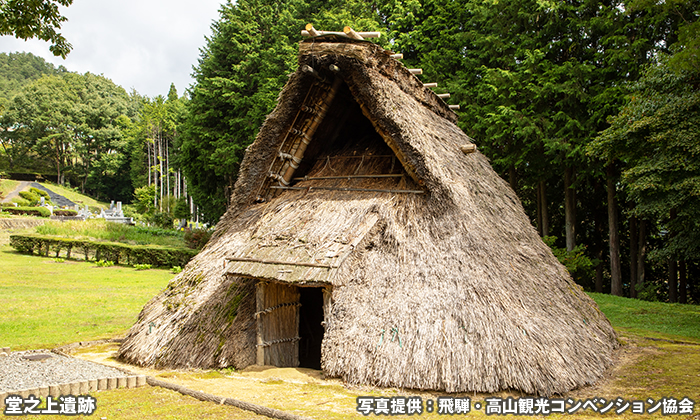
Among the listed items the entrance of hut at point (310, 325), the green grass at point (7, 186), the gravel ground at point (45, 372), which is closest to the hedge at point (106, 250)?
the entrance of hut at point (310, 325)

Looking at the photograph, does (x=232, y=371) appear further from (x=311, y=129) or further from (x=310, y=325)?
(x=311, y=129)

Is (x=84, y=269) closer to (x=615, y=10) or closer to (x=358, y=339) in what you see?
(x=358, y=339)

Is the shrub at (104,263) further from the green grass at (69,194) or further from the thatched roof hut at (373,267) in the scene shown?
the green grass at (69,194)

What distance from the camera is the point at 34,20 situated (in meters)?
8.71

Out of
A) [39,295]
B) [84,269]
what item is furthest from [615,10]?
[84,269]

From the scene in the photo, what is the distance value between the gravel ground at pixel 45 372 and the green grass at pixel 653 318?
12.2 meters

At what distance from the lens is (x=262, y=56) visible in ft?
87.6

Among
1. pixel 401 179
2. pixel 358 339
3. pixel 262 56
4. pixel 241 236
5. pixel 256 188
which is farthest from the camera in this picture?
pixel 262 56

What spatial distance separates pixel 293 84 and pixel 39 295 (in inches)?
479

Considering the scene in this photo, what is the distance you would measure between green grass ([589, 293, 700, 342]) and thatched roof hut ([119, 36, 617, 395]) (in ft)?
11.5

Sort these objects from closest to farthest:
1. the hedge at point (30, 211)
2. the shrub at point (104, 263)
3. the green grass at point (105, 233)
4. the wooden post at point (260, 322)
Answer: the wooden post at point (260, 322)
the shrub at point (104, 263)
the green grass at point (105, 233)
the hedge at point (30, 211)

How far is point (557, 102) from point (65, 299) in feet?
65.1

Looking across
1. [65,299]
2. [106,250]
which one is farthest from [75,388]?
[106,250]

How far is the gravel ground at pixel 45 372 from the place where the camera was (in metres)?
6.14
